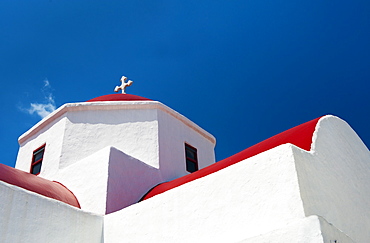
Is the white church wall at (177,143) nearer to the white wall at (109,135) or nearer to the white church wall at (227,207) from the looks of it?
the white wall at (109,135)

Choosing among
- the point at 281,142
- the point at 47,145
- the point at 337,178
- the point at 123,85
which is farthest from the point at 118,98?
the point at 337,178

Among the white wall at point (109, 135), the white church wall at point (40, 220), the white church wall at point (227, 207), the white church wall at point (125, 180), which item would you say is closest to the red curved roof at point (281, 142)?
the white church wall at point (227, 207)

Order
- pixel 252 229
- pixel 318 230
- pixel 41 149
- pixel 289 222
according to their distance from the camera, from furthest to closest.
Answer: pixel 41 149
pixel 252 229
pixel 289 222
pixel 318 230

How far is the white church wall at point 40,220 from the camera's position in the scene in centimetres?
511

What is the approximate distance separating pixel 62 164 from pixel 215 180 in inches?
163

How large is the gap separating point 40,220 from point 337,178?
379 cm

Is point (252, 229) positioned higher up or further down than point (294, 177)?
further down

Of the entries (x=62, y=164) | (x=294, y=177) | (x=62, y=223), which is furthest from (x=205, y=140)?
(x=294, y=177)

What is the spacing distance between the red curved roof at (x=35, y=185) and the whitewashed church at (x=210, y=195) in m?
0.02

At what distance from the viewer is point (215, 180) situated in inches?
205

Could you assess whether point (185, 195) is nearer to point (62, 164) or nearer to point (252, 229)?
point (252, 229)

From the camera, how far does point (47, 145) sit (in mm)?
8898

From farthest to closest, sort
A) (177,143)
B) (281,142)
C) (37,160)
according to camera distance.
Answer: (177,143) → (37,160) → (281,142)

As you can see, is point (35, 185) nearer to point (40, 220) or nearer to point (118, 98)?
point (40, 220)
